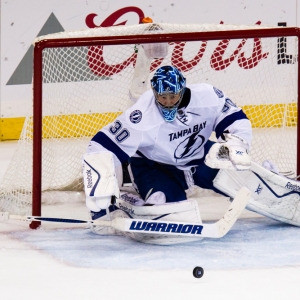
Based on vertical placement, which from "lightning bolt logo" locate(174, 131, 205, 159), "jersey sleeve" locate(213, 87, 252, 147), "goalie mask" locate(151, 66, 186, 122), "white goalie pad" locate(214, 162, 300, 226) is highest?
"goalie mask" locate(151, 66, 186, 122)

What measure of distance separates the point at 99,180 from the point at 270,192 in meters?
0.78

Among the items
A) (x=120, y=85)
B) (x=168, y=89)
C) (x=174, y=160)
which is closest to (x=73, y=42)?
(x=168, y=89)

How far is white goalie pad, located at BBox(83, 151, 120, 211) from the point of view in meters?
3.33

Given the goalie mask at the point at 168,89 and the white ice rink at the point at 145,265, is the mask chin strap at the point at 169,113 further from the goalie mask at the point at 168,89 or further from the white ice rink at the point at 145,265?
the white ice rink at the point at 145,265

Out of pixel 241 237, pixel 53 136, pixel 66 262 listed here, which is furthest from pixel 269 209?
pixel 53 136

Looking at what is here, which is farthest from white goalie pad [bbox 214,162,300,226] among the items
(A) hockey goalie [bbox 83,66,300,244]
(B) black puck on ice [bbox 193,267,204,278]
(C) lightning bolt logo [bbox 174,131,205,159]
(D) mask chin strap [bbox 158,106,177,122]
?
(B) black puck on ice [bbox 193,267,204,278]

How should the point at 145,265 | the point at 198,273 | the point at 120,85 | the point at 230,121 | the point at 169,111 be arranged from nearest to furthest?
the point at 198,273
the point at 145,265
the point at 169,111
the point at 230,121
the point at 120,85

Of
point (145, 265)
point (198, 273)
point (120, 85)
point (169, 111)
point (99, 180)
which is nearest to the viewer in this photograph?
point (198, 273)

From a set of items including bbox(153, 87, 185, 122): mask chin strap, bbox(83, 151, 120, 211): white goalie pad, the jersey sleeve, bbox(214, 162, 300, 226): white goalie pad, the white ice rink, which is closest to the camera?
the white ice rink

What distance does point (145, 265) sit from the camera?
320 cm

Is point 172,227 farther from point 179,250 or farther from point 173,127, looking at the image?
point 173,127

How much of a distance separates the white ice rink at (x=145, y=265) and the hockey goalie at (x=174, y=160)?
123mm

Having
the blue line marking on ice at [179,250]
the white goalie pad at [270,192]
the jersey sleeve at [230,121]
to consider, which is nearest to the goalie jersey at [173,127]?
the jersey sleeve at [230,121]

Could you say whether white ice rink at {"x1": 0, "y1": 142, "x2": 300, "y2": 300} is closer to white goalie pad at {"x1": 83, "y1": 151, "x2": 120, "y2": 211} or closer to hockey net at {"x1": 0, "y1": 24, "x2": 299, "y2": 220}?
white goalie pad at {"x1": 83, "y1": 151, "x2": 120, "y2": 211}
